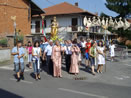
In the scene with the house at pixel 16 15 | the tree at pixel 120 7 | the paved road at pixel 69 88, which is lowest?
the paved road at pixel 69 88

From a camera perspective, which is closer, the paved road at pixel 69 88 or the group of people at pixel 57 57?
the paved road at pixel 69 88

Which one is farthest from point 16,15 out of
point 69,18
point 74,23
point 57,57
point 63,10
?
point 63,10

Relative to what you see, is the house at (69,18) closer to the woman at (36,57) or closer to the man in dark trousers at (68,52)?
the man in dark trousers at (68,52)

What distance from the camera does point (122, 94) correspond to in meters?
6.33

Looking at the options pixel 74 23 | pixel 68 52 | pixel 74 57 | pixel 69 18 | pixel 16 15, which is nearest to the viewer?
pixel 74 57

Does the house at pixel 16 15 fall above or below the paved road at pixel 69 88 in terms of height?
above

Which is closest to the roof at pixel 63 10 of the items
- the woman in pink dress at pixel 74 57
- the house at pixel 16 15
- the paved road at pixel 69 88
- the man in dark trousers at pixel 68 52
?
the house at pixel 16 15

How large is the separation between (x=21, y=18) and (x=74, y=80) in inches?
609

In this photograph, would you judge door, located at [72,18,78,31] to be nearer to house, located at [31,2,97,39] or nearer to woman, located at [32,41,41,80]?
house, located at [31,2,97,39]

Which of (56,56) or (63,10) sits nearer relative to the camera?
(56,56)

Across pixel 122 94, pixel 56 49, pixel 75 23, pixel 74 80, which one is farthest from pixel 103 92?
pixel 75 23

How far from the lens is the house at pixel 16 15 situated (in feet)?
65.2

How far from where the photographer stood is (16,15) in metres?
21.5

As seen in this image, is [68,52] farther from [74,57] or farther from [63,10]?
[63,10]
